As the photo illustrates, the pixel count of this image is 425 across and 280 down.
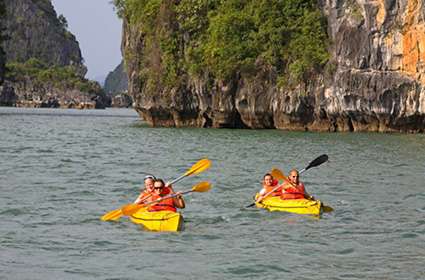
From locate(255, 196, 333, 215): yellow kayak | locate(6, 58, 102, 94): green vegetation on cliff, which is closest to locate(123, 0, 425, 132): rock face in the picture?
locate(255, 196, 333, 215): yellow kayak

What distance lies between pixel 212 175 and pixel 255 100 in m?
26.4

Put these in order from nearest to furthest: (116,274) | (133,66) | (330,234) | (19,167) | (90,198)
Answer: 1. (116,274)
2. (330,234)
3. (90,198)
4. (19,167)
5. (133,66)

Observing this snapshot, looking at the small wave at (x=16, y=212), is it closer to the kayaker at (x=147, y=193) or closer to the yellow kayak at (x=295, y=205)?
the kayaker at (x=147, y=193)

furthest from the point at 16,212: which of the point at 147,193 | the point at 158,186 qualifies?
the point at 158,186

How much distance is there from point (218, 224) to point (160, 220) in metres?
1.34

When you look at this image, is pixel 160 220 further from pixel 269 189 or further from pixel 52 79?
pixel 52 79

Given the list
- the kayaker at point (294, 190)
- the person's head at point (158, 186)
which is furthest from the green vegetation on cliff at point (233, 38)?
the person's head at point (158, 186)

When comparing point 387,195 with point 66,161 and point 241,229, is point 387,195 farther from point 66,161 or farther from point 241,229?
point 66,161

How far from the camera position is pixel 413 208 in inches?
654

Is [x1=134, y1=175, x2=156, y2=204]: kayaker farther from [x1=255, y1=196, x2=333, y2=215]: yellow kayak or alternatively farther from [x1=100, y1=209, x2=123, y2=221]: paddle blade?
[x1=255, y1=196, x2=333, y2=215]: yellow kayak

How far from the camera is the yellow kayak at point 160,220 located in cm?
1376

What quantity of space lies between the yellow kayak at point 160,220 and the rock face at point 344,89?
28.1 meters

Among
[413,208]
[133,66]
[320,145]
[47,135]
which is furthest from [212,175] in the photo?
[133,66]

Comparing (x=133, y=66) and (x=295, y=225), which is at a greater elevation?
(x=133, y=66)
